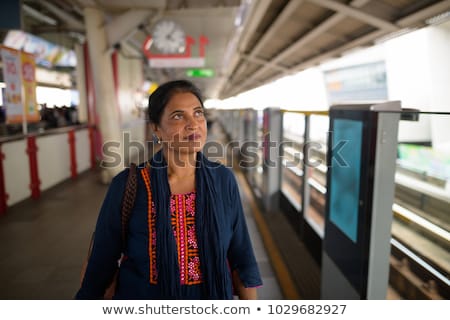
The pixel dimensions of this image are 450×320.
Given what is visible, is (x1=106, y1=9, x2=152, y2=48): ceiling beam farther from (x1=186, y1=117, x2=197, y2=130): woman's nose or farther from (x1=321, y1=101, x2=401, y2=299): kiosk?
(x1=186, y1=117, x2=197, y2=130): woman's nose

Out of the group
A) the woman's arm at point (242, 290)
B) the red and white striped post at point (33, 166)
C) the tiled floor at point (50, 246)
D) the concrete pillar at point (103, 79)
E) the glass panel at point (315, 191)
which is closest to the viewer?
the woman's arm at point (242, 290)

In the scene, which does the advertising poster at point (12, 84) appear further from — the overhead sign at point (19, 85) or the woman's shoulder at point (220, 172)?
the woman's shoulder at point (220, 172)

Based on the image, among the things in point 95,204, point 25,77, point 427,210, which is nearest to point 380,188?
point 427,210

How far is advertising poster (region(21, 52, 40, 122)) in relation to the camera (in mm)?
5246

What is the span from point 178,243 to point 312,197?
411 cm

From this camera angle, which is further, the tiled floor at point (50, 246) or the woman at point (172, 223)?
the tiled floor at point (50, 246)

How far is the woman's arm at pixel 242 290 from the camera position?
1465 mm

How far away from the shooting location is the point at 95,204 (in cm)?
554

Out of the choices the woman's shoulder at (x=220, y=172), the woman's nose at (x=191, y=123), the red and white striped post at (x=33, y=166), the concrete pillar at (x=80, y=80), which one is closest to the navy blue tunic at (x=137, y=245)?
the woman's shoulder at (x=220, y=172)

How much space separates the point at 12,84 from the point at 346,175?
4715 millimetres

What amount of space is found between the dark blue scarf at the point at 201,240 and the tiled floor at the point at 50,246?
1819 millimetres

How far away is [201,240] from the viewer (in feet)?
4.24

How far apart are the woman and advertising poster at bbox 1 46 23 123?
4279 mm

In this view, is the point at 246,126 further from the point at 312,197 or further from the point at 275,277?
the point at 275,277
